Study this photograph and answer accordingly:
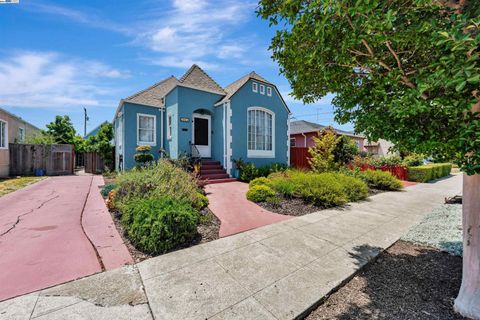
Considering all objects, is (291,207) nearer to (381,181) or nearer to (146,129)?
(381,181)

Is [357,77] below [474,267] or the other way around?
the other way around

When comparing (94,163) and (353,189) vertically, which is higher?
(94,163)

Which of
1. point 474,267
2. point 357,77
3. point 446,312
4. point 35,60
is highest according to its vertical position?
point 35,60

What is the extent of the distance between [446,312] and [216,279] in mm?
2624

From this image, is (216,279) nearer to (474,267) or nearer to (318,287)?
(318,287)

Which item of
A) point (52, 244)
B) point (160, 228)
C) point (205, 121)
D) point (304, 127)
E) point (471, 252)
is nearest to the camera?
point (471, 252)

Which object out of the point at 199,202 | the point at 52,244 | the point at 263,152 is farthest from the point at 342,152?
the point at 52,244

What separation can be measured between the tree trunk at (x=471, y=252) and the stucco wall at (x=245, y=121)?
9.17 meters

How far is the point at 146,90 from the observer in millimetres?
12500

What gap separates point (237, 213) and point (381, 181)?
7.78m

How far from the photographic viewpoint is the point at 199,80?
11469 millimetres

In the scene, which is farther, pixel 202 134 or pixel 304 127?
pixel 304 127

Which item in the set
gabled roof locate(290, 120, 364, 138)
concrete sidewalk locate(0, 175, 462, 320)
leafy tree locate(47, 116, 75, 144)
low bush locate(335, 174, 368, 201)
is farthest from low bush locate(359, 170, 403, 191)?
leafy tree locate(47, 116, 75, 144)

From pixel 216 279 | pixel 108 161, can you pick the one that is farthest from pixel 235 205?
pixel 108 161
